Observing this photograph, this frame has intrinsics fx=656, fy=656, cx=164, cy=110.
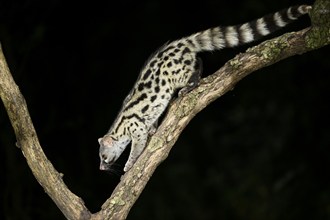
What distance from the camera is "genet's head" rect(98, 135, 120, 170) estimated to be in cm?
700

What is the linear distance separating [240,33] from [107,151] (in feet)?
6.78

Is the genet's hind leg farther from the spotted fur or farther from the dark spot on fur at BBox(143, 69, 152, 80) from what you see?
the dark spot on fur at BBox(143, 69, 152, 80)

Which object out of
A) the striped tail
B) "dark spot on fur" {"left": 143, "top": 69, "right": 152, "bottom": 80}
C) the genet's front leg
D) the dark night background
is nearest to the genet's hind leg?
the striped tail

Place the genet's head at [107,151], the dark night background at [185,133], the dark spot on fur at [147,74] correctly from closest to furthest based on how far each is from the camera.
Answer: the dark spot on fur at [147,74] < the genet's head at [107,151] < the dark night background at [185,133]

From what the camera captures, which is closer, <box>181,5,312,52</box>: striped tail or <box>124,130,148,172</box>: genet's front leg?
<box>181,5,312,52</box>: striped tail

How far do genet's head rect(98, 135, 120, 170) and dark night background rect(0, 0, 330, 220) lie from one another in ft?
5.31

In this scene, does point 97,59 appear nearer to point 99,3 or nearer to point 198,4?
point 99,3

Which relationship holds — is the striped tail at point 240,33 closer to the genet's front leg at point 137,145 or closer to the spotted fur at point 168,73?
the spotted fur at point 168,73

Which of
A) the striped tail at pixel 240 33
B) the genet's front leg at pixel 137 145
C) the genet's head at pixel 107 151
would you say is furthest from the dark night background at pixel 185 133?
the striped tail at pixel 240 33

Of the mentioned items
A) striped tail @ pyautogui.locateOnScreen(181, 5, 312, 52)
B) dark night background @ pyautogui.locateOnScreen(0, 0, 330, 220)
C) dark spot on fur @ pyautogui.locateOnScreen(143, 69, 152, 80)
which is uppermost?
striped tail @ pyautogui.locateOnScreen(181, 5, 312, 52)

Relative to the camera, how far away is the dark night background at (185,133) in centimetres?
877

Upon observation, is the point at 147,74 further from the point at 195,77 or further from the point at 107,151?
the point at 107,151

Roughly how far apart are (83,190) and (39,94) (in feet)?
5.06

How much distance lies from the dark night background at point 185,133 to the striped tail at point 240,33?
2.52 m
